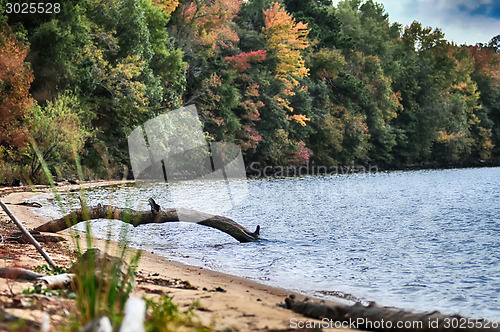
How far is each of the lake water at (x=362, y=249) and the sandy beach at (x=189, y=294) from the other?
0.62 m

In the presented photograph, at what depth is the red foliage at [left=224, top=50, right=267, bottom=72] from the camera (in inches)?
1540

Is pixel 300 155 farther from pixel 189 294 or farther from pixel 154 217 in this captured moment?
pixel 189 294

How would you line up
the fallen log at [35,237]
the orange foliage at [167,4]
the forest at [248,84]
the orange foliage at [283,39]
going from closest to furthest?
the fallen log at [35,237], the forest at [248,84], the orange foliage at [167,4], the orange foliage at [283,39]

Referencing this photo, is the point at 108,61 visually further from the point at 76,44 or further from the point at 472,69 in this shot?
the point at 472,69

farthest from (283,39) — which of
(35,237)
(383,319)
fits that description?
(383,319)

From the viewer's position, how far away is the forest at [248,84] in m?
24.1

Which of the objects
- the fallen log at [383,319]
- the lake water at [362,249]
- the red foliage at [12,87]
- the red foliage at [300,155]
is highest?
the red foliage at [12,87]

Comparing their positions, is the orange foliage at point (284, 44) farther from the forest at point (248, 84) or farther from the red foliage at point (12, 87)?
the red foliage at point (12, 87)

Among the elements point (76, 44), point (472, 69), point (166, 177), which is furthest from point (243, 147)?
point (472, 69)

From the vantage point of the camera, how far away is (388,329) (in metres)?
5.05

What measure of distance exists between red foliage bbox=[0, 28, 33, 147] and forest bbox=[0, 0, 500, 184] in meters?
0.05

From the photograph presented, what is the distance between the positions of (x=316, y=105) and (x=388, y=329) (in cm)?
4275

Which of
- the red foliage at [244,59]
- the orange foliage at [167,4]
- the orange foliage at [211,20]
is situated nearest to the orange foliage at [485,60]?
the red foliage at [244,59]

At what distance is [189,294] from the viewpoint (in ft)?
19.9
